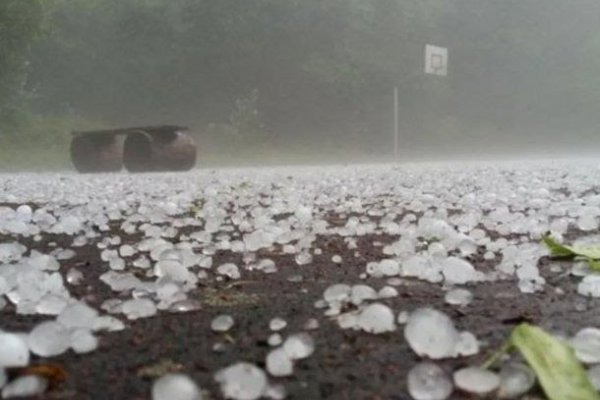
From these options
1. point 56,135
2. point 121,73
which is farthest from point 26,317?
point 121,73

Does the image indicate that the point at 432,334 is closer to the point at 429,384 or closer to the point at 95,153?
the point at 429,384

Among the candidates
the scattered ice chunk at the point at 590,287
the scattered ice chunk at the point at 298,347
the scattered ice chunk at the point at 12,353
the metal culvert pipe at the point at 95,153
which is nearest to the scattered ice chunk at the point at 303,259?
the scattered ice chunk at the point at 590,287

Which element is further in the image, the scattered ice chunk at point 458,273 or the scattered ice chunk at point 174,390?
the scattered ice chunk at point 458,273

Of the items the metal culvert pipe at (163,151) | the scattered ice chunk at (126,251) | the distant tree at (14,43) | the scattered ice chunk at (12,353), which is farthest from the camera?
the distant tree at (14,43)

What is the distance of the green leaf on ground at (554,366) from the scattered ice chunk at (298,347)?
0.26 metres

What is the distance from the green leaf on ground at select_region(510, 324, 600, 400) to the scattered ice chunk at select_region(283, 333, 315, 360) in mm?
264

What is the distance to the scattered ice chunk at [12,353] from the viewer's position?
2.91 feet

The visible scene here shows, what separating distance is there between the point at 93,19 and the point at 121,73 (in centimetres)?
190

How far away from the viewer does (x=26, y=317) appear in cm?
122

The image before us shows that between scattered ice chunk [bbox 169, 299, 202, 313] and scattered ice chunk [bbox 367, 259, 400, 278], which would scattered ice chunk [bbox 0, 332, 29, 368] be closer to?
scattered ice chunk [bbox 169, 299, 202, 313]

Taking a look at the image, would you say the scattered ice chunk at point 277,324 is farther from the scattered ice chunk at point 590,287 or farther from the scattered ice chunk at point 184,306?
the scattered ice chunk at point 590,287

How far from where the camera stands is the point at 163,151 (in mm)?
10977

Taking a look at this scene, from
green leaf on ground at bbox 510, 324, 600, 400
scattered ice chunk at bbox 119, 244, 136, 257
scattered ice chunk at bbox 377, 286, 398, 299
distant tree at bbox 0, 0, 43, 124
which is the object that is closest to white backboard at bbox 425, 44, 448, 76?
distant tree at bbox 0, 0, 43, 124

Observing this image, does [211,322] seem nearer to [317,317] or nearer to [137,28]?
[317,317]
